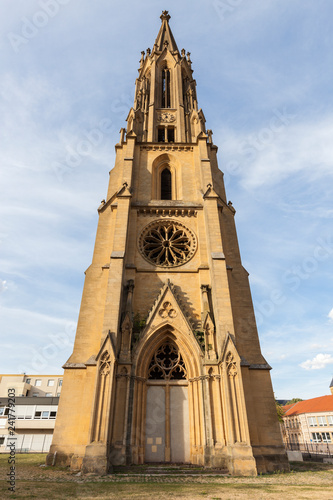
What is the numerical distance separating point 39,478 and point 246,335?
431 inches

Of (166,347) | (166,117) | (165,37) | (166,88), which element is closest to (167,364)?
(166,347)

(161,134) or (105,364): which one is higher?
(161,134)

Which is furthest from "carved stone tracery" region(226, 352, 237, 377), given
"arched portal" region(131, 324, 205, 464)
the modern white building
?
the modern white building

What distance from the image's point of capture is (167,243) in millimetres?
20016

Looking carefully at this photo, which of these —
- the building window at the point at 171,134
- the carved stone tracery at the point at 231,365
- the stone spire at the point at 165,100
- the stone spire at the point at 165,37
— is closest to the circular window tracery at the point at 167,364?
the carved stone tracery at the point at 231,365

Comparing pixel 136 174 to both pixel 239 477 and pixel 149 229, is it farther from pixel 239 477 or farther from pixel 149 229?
pixel 239 477

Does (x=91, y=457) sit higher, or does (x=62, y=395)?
(x=62, y=395)

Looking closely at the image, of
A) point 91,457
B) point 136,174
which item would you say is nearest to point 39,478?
point 91,457

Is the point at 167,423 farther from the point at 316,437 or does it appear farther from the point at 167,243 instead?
the point at 316,437

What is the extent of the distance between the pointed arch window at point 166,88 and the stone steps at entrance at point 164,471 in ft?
94.5

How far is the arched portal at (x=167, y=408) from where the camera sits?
14.0 m

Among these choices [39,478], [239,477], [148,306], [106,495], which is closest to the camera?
[106,495]

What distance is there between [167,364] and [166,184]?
45.3ft

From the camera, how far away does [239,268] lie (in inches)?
754
